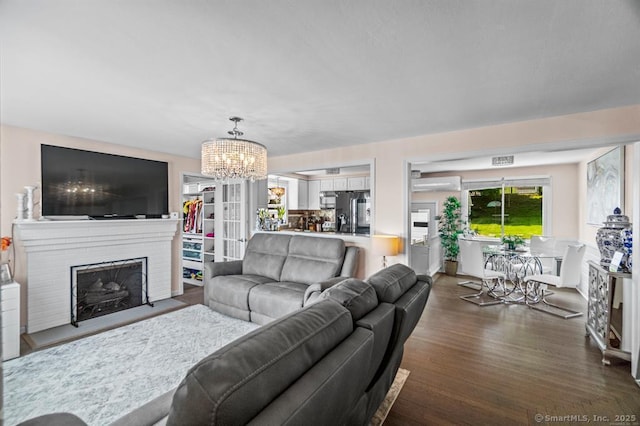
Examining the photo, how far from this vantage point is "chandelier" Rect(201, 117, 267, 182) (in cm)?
278

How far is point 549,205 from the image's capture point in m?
5.84

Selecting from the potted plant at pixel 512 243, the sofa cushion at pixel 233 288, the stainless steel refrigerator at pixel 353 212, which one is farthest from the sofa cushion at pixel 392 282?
the stainless steel refrigerator at pixel 353 212

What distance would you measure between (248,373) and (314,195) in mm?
6374

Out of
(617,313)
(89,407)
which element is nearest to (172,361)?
(89,407)

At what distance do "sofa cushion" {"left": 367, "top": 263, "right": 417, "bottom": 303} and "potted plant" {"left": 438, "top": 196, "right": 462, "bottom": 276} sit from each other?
468 centimetres

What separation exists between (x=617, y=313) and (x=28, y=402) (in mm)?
5024

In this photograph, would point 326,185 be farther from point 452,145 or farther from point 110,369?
point 110,369

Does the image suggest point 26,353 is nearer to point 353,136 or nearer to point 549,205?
point 353,136

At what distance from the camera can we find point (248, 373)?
94 centimetres

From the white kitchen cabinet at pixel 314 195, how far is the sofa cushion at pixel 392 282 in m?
5.05

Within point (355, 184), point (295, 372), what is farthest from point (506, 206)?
point (295, 372)

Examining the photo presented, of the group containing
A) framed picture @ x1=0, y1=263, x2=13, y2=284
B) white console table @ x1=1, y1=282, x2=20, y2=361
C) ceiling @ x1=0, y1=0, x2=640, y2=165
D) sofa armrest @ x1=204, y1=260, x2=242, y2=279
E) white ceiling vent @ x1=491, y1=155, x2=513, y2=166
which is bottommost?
white console table @ x1=1, y1=282, x2=20, y2=361

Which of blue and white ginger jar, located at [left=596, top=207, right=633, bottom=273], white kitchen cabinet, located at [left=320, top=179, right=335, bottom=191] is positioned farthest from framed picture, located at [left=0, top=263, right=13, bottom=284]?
blue and white ginger jar, located at [left=596, top=207, right=633, bottom=273]

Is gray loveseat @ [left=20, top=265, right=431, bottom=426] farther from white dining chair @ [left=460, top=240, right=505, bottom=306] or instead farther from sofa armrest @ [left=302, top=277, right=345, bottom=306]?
white dining chair @ [left=460, top=240, right=505, bottom=306]
